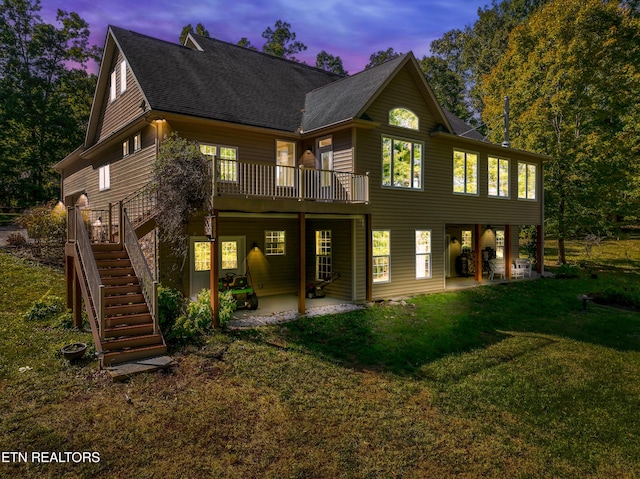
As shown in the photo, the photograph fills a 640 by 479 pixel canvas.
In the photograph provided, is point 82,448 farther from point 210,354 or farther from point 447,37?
point 447,37

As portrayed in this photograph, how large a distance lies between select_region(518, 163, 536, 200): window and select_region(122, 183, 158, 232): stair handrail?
16.9m

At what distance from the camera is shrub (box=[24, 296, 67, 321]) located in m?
9.96

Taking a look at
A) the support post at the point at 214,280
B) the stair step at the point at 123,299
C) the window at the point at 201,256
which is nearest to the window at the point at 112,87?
the window at the point at 201,256

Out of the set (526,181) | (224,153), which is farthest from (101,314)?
(526,181)

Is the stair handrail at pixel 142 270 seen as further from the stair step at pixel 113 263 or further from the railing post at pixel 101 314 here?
the railing post at pixel 101 314

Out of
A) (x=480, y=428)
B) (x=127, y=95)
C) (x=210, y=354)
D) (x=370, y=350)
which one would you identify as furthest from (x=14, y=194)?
(x=480, y=428)

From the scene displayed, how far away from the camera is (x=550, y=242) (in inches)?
1264

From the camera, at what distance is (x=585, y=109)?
872 inches

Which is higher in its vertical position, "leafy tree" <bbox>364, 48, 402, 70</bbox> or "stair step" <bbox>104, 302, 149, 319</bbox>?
"leafy tree" <bbox>364, 48, 402, 70</bbox>

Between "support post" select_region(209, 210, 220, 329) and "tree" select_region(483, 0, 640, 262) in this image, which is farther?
"tree" select_region(483, 0, 640, 262)

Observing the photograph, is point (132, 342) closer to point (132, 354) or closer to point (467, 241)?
point (132, 354)

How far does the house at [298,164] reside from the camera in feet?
39.7

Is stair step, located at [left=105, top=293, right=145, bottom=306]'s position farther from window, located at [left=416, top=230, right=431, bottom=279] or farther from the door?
window, located at [left=416, top=230, right=431, bottom=279]

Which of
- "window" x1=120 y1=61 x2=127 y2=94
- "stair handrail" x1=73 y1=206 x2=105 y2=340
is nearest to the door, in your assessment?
"stair handrail" x1=73 y1=206 x2=105 y2=340
